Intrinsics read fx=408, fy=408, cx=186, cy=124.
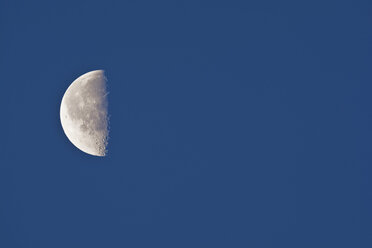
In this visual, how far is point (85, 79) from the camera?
5.48 meters

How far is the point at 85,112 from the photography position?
5.26m

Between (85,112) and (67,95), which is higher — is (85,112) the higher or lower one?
the lower one

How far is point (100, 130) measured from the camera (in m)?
5.25

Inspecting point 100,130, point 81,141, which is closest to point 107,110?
point 100,130

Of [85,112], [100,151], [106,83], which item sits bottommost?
[100,151]

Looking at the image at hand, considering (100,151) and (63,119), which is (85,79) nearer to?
(63,119)

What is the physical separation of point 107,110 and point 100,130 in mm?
277

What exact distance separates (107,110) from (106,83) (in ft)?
1.23

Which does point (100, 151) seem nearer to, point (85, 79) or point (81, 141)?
point (81, 141)

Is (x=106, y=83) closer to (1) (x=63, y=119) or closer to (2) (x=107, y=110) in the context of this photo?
(2) (x=107, y=110)

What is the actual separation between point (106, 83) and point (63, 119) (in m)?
0.81

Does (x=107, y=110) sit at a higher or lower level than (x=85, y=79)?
lower

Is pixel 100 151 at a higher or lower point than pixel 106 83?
lower

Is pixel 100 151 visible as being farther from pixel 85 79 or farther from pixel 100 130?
pixel 85 79
